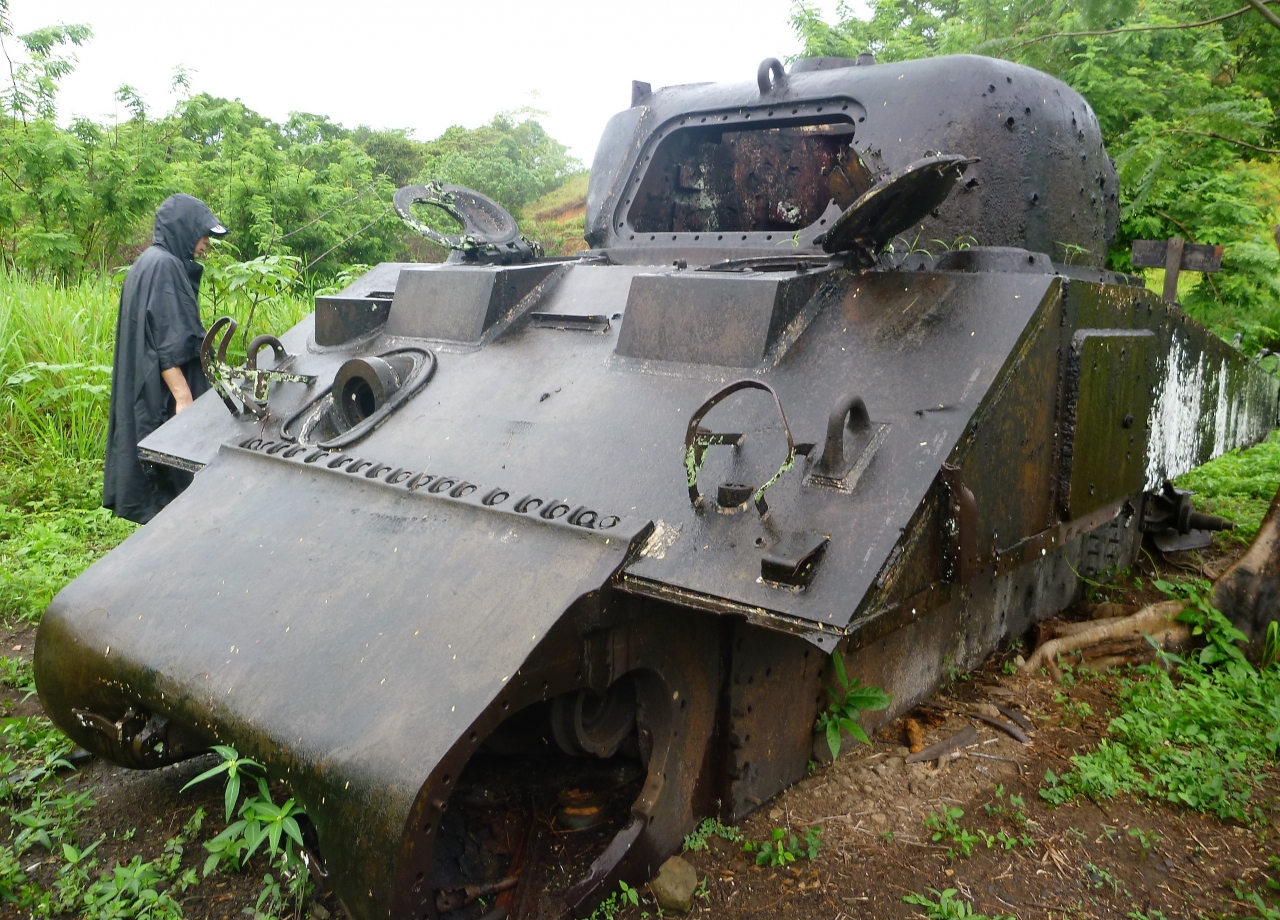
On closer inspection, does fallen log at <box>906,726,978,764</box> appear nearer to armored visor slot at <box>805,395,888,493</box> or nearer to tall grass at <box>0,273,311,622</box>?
armored visor slot at <box>805,395,888,493</box>

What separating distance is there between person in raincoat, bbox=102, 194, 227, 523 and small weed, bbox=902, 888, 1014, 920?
348 cm

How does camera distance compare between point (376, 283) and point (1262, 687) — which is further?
point (376, 283)

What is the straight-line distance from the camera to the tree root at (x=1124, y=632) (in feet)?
12.5

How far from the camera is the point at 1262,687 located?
358 centimetres

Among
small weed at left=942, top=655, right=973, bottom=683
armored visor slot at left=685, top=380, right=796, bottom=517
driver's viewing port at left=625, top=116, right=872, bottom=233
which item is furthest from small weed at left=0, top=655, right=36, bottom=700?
small weed at left=942, top=655, right=973, bottom=683

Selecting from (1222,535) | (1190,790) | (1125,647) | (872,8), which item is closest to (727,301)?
(1190,790)

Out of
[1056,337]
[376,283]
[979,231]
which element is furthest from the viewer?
[376,283]

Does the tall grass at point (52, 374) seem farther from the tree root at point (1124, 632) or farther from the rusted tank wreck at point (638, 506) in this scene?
the tree root at point (1124, 632)

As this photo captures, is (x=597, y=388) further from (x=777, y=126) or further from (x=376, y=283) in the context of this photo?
(x=376, y=283)

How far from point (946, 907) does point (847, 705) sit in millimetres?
648

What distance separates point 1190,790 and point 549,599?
2045 mm

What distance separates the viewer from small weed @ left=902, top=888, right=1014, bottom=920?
2.36 meters

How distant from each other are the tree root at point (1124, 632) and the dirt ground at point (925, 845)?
0.56 meters

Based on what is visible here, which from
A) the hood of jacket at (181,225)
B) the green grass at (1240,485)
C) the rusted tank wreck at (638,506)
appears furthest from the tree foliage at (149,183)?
the green grass at (1240,485)
